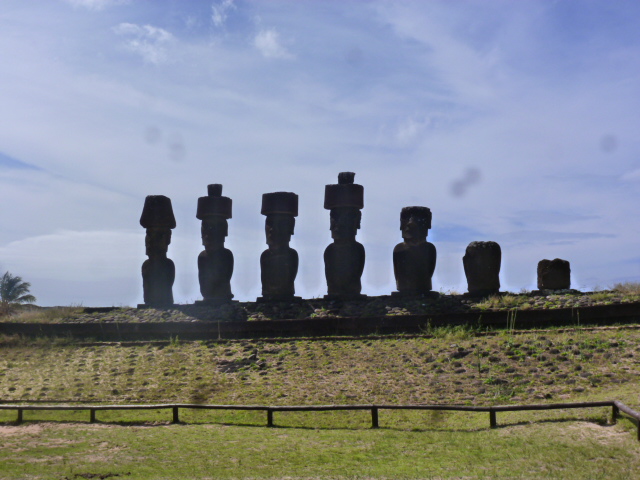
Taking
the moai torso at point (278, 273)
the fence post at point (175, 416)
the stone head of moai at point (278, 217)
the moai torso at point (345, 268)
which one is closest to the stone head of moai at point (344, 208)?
the moai torso at point (345, 268)

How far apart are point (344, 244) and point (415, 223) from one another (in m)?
2.18

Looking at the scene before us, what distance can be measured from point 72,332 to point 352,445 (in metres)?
12.1

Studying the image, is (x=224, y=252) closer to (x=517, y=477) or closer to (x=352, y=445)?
(x=352, y=445)

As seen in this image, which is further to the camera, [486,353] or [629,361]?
[486,353]

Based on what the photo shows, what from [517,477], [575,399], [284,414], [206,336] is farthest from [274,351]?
[517,477]

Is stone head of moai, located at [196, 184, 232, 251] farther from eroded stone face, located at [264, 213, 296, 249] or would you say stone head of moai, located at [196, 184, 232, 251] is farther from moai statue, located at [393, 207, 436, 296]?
moai statue, located at [393, 207, 436, 296]

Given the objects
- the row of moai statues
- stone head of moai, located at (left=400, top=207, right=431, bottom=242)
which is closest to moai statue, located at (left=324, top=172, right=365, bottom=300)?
the row of moai statues

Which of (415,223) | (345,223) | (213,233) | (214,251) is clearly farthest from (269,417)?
(213,233)

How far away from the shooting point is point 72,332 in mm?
20438

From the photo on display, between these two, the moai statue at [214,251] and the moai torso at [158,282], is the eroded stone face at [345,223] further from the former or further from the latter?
the moai torso at [158,282]

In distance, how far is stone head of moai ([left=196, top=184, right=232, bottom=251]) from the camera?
22578 mm

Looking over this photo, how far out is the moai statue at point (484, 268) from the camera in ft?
63.6

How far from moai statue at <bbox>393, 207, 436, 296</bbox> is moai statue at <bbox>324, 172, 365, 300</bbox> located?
1269 mm

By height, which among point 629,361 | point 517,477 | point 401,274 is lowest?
point 517,477
